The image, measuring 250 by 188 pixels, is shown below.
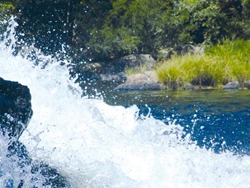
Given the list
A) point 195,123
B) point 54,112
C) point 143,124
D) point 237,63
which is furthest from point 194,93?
point 54,112

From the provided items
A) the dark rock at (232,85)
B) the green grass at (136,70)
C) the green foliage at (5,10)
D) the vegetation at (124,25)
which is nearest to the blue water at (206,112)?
the dark rock at (232,85)

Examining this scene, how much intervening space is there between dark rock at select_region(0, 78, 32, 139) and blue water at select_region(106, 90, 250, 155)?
127 inches

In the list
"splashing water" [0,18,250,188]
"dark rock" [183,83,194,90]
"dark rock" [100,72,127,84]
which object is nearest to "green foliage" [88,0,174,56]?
"dark rock" [100,72,127,84]

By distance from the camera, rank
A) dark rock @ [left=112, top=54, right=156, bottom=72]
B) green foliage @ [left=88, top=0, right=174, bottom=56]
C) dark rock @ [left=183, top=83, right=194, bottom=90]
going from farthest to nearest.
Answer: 1. green foliage @ [left=88, top=0, right=174, bottom=56]
2. dark rock @ [left=112, top=54, right=156, bottom=72]
3. dark rock @ [left=183, top=83, right=194, bottom=90]

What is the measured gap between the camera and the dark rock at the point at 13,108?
363 centimetres

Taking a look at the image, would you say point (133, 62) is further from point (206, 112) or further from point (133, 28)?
point (206, 112)

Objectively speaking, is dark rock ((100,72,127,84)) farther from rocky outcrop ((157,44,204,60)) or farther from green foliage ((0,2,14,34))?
green foliage ((0,2,14,34))

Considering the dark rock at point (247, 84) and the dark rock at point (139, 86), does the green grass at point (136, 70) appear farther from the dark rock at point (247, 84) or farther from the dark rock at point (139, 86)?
the dark rock at point (247, 84)

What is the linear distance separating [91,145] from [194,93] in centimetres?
960

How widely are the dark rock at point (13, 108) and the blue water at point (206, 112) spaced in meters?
3.23

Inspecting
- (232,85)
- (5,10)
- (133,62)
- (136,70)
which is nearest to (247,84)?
(232,85)

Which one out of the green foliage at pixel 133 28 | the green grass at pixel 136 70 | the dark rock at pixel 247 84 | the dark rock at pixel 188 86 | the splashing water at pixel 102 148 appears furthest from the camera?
the green foliage at pixel 133 28

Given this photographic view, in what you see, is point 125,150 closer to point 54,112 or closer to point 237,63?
point 54,112

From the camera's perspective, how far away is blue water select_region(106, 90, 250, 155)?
7355mm
